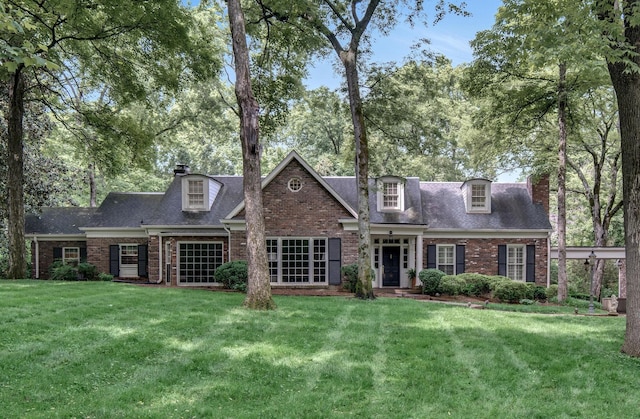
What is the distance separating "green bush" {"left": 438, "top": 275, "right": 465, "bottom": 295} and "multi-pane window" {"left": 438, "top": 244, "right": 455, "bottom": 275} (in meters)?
2.47

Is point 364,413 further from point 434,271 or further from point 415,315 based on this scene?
point 434,271

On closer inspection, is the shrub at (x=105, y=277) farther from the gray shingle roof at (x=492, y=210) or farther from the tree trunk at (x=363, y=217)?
the gray shingle roof at (x=492, y=210)

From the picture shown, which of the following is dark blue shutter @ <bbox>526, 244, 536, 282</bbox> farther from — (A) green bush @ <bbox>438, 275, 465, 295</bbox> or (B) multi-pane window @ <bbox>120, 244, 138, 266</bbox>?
(B) multi-pane window @ <bbox>120, 244, 138, 266</bbox>

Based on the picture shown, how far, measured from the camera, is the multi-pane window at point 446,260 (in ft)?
63.7

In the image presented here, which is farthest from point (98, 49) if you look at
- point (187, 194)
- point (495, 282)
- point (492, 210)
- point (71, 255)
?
point (492, 210)

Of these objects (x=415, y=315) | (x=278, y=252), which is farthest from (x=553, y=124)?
(x=415, y=315)

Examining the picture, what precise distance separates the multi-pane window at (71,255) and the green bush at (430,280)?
16039mm

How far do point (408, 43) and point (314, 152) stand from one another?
22408 mm

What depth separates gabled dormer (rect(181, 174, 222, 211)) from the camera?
64.3ft

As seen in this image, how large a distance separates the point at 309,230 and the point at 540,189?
1132 centimetres

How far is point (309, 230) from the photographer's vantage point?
56.9ft

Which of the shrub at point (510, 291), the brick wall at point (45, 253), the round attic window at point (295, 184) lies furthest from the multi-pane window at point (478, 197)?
the brick wall at point (45, 253)

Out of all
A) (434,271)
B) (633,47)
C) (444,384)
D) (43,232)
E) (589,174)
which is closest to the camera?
(444,384)

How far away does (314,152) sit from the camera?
123 ft
